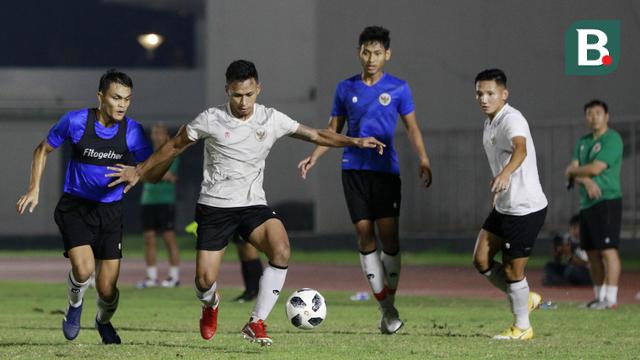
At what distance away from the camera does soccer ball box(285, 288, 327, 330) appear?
10.2 meters

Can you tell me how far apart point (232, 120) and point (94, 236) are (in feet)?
4.93

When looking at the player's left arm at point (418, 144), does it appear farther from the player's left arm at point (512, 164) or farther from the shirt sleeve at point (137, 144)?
the shirt sleeve at point (137, 144)

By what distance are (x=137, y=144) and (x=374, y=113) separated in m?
2.17

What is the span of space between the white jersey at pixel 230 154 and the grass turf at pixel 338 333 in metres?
1.17

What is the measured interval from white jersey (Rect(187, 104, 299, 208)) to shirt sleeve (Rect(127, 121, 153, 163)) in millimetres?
601

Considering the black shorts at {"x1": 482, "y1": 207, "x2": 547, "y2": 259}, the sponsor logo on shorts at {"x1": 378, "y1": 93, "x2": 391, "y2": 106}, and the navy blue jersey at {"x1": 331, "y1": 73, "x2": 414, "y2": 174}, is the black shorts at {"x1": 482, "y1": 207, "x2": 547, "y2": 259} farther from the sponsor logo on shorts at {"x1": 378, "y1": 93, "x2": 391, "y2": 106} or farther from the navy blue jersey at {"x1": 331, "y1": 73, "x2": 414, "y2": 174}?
the sponsor logo on shorts at {"x1": 378, "y1": 93, "x2": 391, "y2": 106}

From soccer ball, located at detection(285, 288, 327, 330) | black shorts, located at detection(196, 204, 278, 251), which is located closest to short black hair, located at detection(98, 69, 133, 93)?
black shorts, located at detection(196, 204, 278, 251)

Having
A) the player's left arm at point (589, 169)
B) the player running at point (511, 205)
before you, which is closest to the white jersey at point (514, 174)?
the player running at point (511, 205)

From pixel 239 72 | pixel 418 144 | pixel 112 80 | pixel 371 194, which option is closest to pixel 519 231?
pixel 418 144

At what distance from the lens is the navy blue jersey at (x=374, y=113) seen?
37.6 ft

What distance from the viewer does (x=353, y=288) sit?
20078 millimetres

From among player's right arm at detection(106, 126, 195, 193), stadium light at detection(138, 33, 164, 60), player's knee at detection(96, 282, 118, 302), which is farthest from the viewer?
stadium light at detection(138, 33, 164, 60)

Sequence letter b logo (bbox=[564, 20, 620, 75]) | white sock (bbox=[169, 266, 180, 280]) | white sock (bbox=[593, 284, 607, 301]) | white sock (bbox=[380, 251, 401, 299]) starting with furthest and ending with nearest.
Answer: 1. letter b logo (bbox=[564, 20, 620, 75])
2. white sock (bbox=[169, 266, 180, 280])
3. white sock (bbox=[593, 284, 607, 301])
4. white sock (bbox=[380, 251, 401, 299])

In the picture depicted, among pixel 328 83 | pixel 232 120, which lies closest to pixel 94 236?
pixel 232 120
